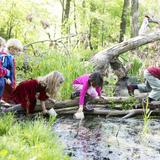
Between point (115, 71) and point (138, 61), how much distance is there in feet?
5.51

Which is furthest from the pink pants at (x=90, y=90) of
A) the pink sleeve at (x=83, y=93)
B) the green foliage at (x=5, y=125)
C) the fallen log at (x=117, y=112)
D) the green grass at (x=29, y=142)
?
the green foliage at (x=5, y=125)

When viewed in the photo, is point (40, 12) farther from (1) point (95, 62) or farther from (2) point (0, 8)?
(1) point (95, 62)

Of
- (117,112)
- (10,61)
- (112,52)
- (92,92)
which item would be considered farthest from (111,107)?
(112,52)

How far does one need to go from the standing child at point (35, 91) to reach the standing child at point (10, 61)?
177mm

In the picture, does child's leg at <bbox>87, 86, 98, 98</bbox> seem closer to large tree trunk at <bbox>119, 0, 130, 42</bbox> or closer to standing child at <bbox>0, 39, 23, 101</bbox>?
standing child at <bbox>0, 39, 23, 101</bbox>

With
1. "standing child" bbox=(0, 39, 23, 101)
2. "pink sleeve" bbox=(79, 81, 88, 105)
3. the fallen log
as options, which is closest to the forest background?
the fallen log

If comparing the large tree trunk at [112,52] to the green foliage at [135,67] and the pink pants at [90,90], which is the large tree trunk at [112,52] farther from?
the pink pants at [90,90]

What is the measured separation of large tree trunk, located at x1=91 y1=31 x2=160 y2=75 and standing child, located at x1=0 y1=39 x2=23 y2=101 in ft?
9.55

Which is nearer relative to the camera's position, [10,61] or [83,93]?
[10,61]

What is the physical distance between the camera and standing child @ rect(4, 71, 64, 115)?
21.1 ft

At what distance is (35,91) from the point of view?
6.79 m

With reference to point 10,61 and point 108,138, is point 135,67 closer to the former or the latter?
point 10,61

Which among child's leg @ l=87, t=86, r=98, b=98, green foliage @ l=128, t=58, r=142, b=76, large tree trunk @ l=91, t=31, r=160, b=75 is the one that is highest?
large tree trunk @ l=91, t=31, r=160, b=75

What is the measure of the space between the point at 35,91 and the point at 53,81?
54 cm
